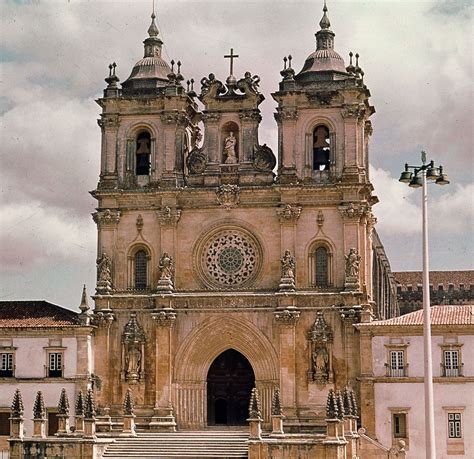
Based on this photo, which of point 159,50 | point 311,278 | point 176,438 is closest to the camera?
point 176,438

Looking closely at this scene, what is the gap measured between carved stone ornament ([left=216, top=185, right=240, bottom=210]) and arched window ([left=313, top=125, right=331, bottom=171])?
4001 millimetres

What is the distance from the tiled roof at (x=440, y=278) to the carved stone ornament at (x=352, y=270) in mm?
28003

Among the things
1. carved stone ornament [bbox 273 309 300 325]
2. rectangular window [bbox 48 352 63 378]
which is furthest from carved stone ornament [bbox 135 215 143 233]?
carved stone ornament [bbox 273 309 300 325]

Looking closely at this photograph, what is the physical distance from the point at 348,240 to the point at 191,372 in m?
9.63

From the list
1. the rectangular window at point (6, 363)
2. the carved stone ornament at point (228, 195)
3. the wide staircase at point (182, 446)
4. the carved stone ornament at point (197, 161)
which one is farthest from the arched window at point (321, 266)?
the rectangular window at point (6, 363)

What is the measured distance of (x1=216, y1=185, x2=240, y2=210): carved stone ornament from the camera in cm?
5747

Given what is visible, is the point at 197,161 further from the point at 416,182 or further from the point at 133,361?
the point at 416,182

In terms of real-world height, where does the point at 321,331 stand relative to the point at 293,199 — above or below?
below

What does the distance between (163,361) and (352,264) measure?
32.4 feet

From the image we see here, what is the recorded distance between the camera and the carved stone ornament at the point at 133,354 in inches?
2240

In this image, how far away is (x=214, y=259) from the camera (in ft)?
190

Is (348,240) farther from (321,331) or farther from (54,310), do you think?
(54,310)

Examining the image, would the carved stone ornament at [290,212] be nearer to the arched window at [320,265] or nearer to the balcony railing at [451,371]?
the arched window at [320,265]

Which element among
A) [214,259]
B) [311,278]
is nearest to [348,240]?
[311,278]
